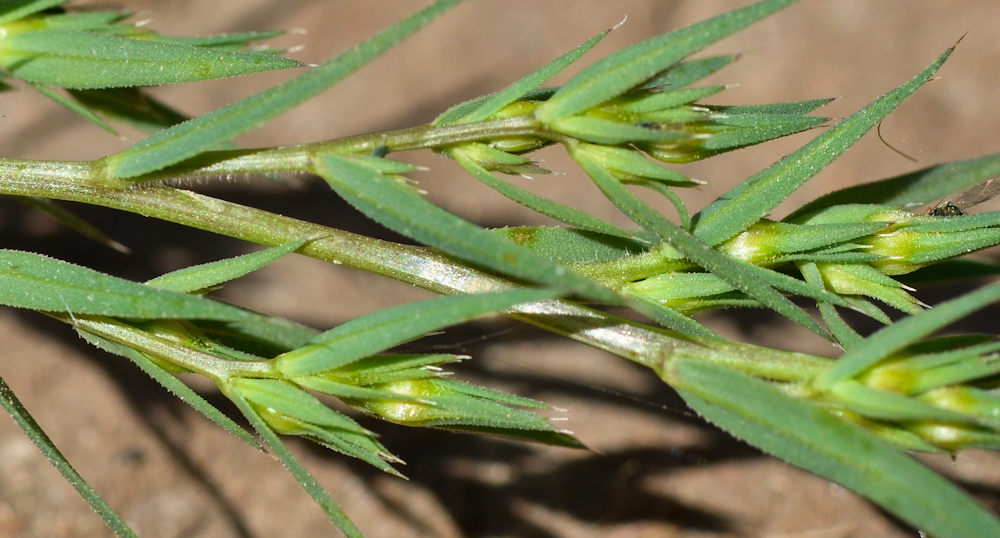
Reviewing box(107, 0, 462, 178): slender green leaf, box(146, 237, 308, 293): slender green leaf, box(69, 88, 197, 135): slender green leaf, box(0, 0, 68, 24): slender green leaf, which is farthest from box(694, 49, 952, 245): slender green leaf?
box(0, 0, 68, 24): slender green leaf

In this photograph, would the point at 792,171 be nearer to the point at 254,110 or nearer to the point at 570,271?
the point at 570,271

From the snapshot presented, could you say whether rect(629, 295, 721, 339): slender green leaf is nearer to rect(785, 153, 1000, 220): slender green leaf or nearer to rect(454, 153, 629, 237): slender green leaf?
rect(454, 153, 629, 237): slender green leaf

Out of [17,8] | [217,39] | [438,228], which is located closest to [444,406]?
[438,228]

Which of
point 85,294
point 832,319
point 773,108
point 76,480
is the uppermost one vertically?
point 773,108

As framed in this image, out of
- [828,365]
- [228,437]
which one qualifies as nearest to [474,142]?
[828,365]

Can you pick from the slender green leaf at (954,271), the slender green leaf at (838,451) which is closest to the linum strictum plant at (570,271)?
the slender green leaf at (838,451)

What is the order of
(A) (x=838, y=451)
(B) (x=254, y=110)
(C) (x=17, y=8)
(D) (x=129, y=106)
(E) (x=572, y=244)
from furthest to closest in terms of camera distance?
1. (D) (x=129, y=106)
2. (C) (x=17, y=8)
3. (E) (x=572, y=244)
4. (B) (x=254, y=110)
5. (A) (x=838, y=451)

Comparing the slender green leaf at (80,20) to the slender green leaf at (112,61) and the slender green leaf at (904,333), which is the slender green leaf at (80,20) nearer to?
the slender green leaf at (112,61)
